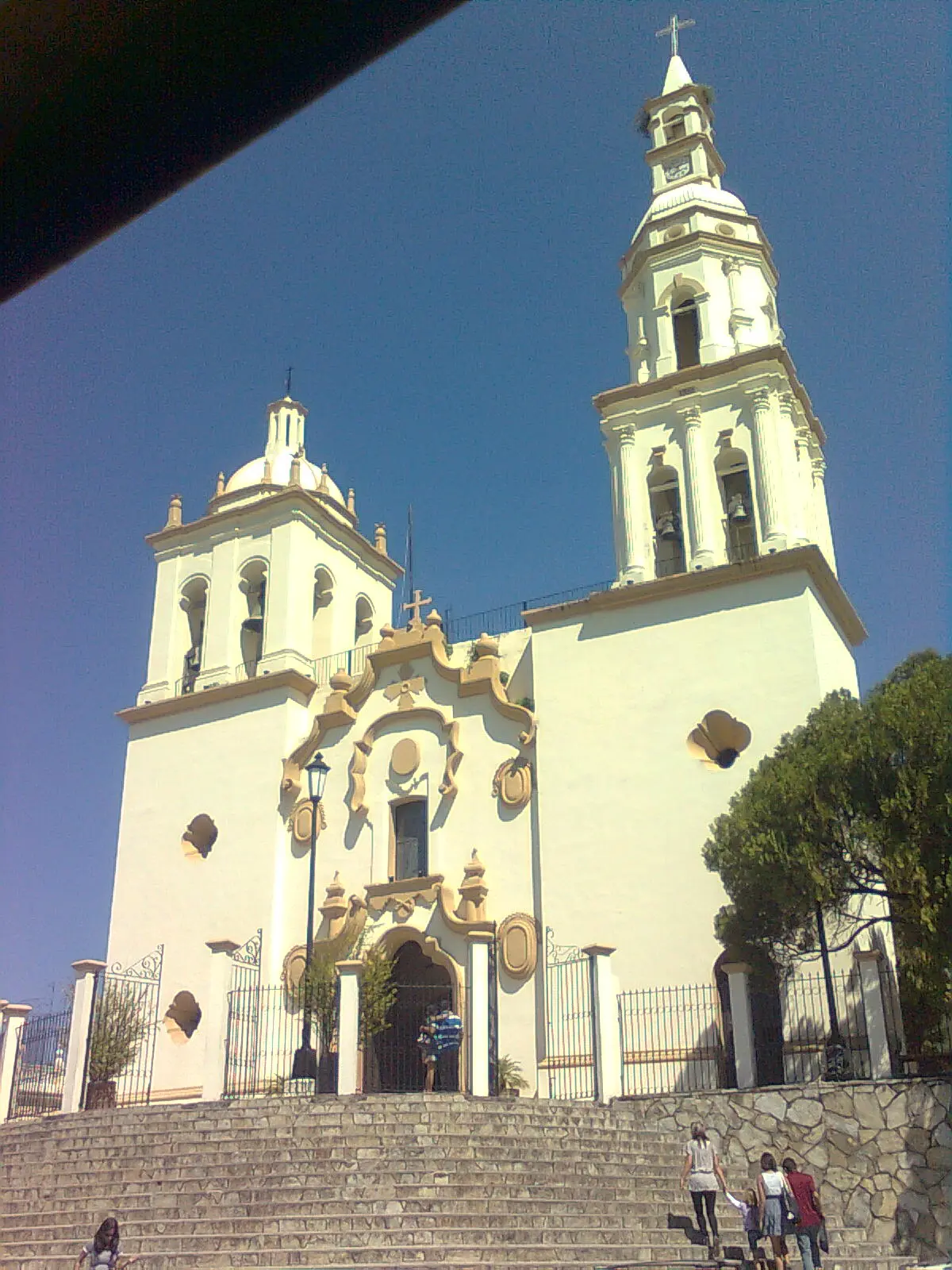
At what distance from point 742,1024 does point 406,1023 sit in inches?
259

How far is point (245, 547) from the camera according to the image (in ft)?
84.7

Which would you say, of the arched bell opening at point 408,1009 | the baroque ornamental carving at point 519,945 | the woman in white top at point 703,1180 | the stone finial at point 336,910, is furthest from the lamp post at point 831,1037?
the stone finial at point 336,910

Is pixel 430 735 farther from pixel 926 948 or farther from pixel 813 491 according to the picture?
pixel 926 948

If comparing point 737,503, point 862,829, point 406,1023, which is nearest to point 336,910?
point 406,1023

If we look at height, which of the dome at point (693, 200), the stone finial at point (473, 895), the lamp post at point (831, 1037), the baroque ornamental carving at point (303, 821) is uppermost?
the dome at point (693, 200)

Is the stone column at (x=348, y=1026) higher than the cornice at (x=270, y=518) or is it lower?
lower

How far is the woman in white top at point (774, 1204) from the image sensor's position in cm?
1055

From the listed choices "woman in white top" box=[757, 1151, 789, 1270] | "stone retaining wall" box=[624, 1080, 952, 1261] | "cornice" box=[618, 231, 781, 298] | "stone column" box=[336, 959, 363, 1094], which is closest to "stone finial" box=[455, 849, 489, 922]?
"stone column" box=[336, 959, 363, 1094]

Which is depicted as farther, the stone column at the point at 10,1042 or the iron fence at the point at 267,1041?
the iron fence at the point at 267,1041

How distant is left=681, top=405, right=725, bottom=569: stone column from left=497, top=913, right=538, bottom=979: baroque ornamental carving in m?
6.46

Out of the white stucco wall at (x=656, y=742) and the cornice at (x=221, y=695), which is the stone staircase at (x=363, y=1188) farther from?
the cornice at (x=221, y=695)

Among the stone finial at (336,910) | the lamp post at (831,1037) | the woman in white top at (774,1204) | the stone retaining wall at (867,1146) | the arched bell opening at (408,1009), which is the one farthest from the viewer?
the stone finial at (336,910)

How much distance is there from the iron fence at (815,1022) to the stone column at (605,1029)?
221 centimetres

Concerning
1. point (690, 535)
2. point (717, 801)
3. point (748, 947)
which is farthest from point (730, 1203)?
point (690, 535)
